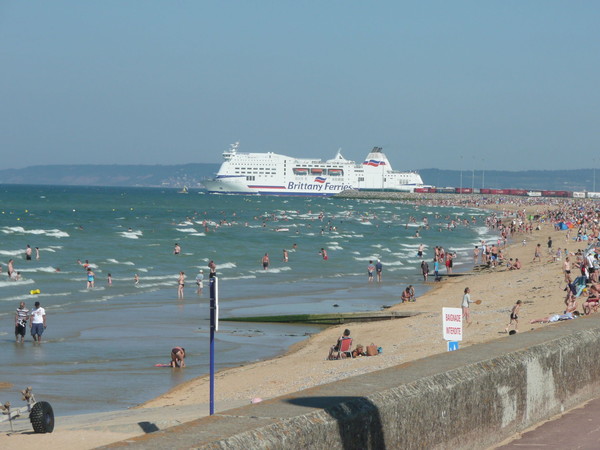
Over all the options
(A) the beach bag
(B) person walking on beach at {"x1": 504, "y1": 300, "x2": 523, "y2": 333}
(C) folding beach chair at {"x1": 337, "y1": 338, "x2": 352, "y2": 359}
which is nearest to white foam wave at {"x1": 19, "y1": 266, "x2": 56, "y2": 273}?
(C) folding beach chair at {"x1": 337, "y1": 338, "x2": 352, "y2": 359}

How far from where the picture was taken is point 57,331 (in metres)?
22.9

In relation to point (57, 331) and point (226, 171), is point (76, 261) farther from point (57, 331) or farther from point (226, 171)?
point (226, 171)

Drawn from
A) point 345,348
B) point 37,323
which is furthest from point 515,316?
point 37,323

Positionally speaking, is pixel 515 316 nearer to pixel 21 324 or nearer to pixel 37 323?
pixel 37 323

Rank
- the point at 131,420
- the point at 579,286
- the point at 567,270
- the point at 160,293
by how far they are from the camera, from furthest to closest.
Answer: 1. the point at 160,293
2. the point at 567,270
3. the point at 579,286
4. the point at 131,420

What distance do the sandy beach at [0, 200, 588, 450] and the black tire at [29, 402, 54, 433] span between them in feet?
0.41

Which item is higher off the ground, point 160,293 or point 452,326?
point 452,326

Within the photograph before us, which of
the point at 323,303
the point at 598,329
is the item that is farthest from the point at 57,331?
the point at 598,329

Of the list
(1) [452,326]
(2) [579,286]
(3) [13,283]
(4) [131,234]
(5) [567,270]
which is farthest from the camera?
(4) [131,234]

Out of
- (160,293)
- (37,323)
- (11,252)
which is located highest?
(37,323)

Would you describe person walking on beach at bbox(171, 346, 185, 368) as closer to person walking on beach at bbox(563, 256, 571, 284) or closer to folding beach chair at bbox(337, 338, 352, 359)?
folding beach chair at bbox(337, 338, 352, 359)

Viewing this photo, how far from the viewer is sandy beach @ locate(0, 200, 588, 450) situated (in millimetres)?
13068

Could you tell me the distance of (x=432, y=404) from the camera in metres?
4.65

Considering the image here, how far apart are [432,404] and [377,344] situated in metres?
14.5
